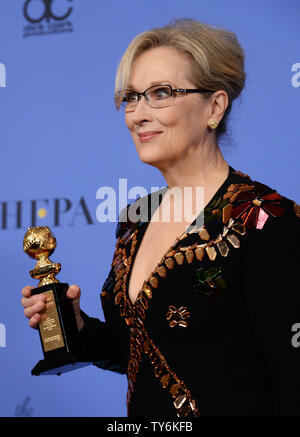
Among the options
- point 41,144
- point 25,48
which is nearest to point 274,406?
point 41,144

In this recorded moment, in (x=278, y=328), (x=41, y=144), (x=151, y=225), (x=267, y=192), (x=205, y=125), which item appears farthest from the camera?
(x=41, y=144)

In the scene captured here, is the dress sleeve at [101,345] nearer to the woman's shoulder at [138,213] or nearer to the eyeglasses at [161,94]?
the woman's shoulder at [138,213]

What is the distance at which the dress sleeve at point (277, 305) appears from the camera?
4.00 ft

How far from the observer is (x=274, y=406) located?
124 centimetres

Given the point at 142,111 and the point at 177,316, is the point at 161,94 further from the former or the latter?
the point at 177,316

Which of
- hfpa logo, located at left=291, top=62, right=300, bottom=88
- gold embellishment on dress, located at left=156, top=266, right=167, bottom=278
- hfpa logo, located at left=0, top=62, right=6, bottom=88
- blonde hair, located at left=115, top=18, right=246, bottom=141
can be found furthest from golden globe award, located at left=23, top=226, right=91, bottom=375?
hfpa logo, located at left=0, top=62, right=6, bottom=88

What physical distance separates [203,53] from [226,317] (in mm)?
569

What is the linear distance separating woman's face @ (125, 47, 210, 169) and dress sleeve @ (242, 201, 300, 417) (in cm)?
29

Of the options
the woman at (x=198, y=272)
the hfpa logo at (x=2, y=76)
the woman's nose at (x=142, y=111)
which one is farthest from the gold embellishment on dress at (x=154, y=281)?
the hfpa logo at (x=2, y=76)

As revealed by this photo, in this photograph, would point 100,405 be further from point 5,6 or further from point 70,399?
point 5,6

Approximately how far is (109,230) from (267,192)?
106 centimetres

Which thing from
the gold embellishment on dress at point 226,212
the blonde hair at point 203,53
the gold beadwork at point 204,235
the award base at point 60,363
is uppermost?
the blonde hair at point 203,53

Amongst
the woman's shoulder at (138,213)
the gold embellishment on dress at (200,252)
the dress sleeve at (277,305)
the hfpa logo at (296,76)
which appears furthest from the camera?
the hfpa logo at (296,76)

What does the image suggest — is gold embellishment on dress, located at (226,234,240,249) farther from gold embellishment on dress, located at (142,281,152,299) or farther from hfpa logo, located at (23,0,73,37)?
hfpa logo, located at (23,0,73,37)
